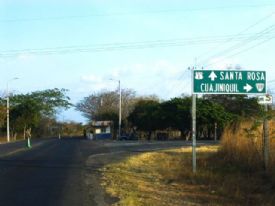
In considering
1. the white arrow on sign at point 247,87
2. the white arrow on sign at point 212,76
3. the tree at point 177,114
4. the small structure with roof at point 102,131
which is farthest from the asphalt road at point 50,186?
the small structure with roof at point 102,131

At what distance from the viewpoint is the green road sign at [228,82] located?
68.5 ft

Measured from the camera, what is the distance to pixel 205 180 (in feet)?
62.7

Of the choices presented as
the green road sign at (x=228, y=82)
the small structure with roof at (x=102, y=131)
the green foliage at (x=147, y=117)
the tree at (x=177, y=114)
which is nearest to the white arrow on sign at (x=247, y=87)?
the green road sign at (x=228, y=82)

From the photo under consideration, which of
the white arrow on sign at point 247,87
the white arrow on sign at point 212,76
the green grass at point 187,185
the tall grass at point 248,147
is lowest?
the green grass at point 187,185

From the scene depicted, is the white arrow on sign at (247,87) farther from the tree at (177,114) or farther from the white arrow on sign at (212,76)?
the tree at (177,114)

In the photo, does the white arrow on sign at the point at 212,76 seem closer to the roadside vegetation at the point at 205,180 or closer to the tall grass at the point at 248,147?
the tall grass at the point at 248,147

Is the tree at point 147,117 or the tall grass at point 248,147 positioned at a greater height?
the tree at point 147,117

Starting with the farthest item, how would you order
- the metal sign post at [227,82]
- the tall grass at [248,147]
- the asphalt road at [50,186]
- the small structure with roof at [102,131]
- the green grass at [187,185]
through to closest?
the small structure with roof at [102,131], the tall grass at [248,147], the metal sign post at [227,82], the green grass at [187,185], the asphalt road at [50,186]

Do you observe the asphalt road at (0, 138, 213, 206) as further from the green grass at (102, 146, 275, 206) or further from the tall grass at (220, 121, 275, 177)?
the tall grass at (220, 121, 275, 177)

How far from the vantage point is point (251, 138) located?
2273cm

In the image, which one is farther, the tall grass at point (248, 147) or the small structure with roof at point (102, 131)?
the small structure with roof at point (102, 131)

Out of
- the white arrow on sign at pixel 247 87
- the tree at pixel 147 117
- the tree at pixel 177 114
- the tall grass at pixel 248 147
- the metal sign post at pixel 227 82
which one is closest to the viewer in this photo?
the metal sign post at pixel 227 82

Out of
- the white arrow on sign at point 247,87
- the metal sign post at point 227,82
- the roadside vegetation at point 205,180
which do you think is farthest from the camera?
the white arrow on sign at point 247,87

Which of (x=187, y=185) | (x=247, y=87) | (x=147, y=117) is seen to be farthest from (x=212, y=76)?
(x=147, y=117)
